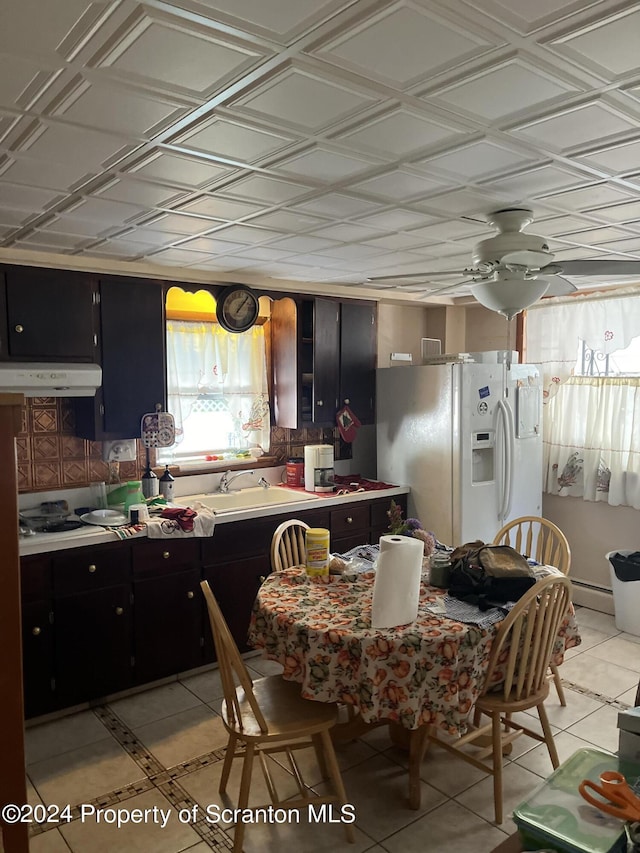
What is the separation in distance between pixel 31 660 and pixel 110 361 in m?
1.57

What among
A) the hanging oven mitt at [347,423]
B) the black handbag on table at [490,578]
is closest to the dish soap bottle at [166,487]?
the hanging oven mitt at [347,423]

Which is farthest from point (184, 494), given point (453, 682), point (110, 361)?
point (453, 682)

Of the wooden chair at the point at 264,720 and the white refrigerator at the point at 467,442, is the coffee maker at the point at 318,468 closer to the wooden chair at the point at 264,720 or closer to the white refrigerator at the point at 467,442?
the white refrigerator at the point at 467,442

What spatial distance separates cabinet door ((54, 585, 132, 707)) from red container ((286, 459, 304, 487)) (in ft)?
4.87

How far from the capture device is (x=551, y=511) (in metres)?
4.99

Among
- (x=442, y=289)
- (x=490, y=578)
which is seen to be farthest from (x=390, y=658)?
(x=442, y=289)

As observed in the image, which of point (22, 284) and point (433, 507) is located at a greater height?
point (22, 284)

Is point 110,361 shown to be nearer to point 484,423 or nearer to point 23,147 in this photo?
point 23,147

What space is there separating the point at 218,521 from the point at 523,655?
1.81 meters

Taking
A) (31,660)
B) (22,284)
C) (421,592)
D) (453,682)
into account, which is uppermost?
(22,284)

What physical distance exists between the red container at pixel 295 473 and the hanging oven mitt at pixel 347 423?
388mm

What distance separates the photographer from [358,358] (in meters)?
4.78

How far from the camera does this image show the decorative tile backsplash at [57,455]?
3.53m

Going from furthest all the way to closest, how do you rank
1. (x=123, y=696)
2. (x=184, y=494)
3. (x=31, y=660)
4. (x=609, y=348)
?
(x=609, y=348) → (x=184, y=494) → (x=123, y=696) → (x=31, y=660)
